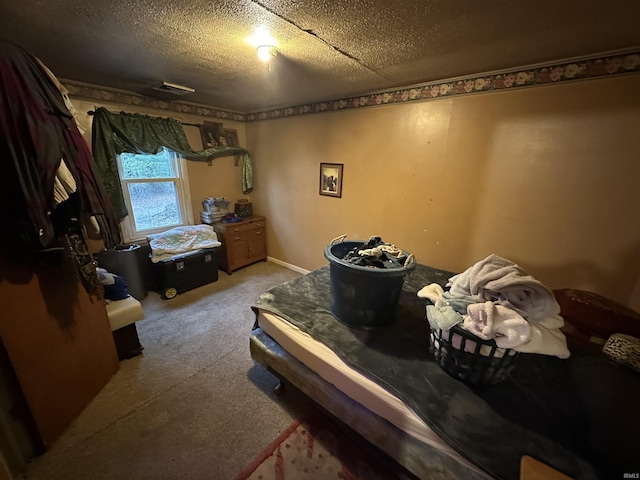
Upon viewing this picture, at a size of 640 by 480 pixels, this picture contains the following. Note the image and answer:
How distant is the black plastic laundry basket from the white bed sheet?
266mm

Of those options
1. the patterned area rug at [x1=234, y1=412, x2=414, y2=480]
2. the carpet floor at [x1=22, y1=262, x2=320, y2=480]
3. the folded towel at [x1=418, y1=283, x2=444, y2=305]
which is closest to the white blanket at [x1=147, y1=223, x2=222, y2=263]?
the carpet floor at [x1=22, y1=262, x2=320, y2=480]

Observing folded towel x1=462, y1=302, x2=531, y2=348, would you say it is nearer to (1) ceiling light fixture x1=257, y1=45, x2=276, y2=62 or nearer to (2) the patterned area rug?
(2) the patterned area rug

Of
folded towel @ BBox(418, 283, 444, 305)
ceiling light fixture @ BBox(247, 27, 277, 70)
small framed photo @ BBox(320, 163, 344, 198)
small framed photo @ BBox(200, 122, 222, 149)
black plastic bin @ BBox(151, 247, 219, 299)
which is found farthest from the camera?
small framed photo @ BBox(200, 122, 222, 149)

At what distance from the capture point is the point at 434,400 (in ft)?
3.16

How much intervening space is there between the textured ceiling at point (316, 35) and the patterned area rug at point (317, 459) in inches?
84.4

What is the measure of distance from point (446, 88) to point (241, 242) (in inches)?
119

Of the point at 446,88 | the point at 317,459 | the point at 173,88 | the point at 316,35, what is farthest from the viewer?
the point at 173,88

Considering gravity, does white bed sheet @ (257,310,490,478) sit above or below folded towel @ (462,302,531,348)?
below

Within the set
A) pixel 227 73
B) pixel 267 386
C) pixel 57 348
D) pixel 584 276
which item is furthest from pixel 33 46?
pixel 584 276

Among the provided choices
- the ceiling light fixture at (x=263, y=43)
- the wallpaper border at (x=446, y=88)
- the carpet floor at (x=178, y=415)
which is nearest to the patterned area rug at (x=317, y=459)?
the carpet floor at (x=178, y=415)

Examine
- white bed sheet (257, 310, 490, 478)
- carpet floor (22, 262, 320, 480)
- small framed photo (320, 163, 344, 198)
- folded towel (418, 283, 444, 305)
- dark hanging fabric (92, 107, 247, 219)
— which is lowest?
carpet floor (22, 262, 320, 480)

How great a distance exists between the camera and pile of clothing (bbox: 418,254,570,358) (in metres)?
0.87

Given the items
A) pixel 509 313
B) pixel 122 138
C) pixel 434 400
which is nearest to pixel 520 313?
pixel 509 313

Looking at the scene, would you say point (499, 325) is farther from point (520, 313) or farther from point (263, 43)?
point (263, 43)
